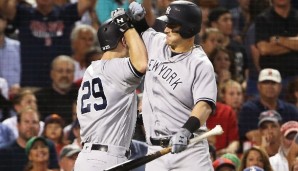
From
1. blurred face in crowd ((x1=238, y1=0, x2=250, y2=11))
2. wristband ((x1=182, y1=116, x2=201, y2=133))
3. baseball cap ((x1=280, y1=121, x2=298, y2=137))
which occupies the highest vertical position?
blurred face in crowd ((x1=238, y1=0, x2=250, y2=11))

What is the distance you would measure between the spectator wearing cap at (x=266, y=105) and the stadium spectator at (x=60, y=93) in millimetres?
1752

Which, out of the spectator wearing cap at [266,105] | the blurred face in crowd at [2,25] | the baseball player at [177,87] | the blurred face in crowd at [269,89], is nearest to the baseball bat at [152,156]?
the baseball player at [177,87]

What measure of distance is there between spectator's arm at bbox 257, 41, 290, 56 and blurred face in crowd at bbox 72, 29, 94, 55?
1828 millimetres

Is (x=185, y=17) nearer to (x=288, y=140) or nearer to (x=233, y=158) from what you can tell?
(x=233, y=158)

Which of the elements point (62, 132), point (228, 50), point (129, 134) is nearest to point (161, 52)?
point (129, 134)

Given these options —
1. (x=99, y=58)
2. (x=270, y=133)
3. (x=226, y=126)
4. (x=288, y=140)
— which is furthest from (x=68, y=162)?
(x=288, y=140)

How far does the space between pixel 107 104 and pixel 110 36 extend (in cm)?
49

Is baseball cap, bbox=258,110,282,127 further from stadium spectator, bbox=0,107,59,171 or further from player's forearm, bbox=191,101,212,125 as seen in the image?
player's forearm, bbox=191,101,212,125

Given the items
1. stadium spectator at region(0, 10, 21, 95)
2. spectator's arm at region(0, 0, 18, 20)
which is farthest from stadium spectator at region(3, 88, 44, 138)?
spectator's arm at region(0, 0, 18, 20)

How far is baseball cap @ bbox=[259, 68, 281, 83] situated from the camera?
11922 mm

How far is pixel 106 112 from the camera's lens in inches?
332

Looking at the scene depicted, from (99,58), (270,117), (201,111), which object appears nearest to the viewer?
(201,111)

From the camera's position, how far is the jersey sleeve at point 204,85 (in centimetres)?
802

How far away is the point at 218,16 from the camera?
13195 mm
